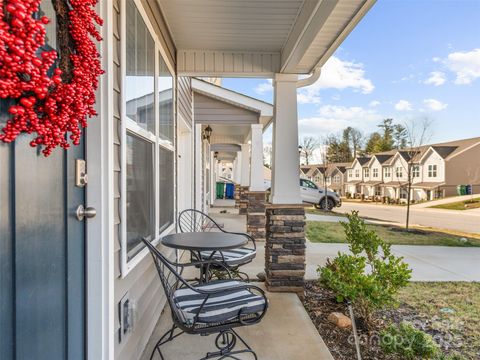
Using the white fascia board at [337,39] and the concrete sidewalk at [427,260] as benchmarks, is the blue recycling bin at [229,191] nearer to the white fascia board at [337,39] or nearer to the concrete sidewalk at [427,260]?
the concrete sidewalk at [427,260]

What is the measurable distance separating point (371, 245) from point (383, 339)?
80 centimetres

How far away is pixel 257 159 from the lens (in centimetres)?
723

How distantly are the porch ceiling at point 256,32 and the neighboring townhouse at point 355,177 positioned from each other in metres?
31.6

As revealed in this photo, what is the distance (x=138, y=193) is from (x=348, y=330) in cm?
201

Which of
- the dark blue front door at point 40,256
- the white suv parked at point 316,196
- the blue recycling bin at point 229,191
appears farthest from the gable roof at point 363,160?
the dark blue front door at point 40,256

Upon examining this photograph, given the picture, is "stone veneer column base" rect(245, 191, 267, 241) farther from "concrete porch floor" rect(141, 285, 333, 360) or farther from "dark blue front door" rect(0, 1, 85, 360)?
"dark blue front door" rect(0, 1, 85, 360)

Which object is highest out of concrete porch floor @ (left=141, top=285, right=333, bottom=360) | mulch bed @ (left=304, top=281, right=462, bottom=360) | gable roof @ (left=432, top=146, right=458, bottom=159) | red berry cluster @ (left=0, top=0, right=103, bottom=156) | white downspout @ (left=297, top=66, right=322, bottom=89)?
gable roof @ (left=432, top=146, right=458, bottom=159)

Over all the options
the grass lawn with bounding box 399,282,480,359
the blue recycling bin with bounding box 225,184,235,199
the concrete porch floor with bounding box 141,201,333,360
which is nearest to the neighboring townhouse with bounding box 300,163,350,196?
the blue recycling bin with bounding box 225,184,235,199

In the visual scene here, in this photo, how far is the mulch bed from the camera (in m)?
2.37

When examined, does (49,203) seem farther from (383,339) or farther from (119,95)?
(383,339)

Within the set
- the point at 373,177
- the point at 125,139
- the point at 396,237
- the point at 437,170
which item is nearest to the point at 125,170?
the point at 125,139

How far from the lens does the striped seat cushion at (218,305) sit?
72.2 inches

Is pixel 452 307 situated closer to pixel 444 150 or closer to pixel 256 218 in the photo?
pixel 256 218

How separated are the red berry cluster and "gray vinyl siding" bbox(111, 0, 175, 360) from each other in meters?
0.49
